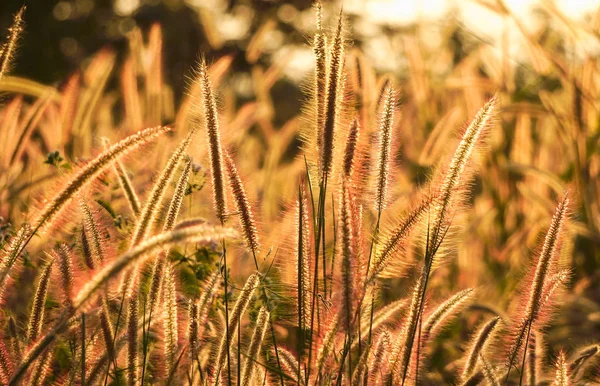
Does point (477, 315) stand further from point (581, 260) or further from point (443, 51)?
point (443, 51)

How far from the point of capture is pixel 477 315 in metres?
4.00

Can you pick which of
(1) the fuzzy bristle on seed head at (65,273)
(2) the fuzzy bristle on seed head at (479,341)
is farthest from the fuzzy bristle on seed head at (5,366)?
(2) the fuzzy bristle on seed head at (479,341)

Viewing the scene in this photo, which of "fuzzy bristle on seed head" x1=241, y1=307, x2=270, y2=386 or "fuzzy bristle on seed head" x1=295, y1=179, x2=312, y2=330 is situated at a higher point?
"fuzzy bristle on seed head" x1=295, y1=179, x2=312, y2=330

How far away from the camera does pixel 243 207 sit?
1.98m

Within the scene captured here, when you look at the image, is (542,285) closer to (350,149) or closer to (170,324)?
(350,149)

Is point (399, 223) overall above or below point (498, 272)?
above

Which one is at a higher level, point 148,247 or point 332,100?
point 332,100

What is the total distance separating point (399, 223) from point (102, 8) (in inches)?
670

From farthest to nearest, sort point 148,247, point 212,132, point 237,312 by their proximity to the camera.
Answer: point 237,312
point 212,132
point 148,247

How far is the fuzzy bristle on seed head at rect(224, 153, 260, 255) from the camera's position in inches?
77.6

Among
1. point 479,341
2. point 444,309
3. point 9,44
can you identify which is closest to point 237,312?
point 444,309

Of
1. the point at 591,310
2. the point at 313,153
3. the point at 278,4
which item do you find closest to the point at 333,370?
the point at 313,153

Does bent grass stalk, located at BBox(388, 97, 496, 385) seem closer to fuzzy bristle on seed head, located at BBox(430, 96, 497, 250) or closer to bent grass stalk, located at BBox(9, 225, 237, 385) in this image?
fuzzy bristle on seed head, located at BBox(430, 96, 497, 250)

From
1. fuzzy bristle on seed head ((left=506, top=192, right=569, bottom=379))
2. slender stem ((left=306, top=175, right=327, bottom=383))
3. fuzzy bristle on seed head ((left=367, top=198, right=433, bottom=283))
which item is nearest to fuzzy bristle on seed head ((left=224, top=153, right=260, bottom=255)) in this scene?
slender stem ((left=306, top=175, right=327, bottom=383))
